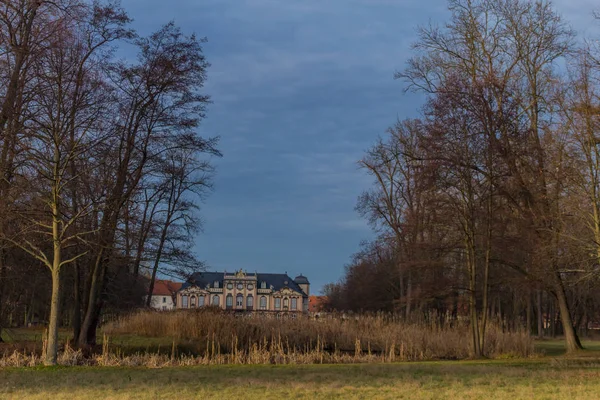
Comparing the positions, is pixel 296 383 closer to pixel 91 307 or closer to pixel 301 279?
pixel 91 307

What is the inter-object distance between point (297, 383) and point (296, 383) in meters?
0.02

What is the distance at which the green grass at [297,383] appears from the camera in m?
8.62

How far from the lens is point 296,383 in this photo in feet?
33.5

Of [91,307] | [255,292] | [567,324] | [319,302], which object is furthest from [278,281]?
[91,307]

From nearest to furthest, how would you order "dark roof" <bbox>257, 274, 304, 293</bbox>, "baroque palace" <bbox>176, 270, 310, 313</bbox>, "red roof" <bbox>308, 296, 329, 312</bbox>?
"red roof" <bbox>308, 296, 329, 312</bbox> < "baroque palace" <bbox>176, 270, 310, 313</bbox> < "dark roof" <bbox>257, 274, 304, 293</bbox>

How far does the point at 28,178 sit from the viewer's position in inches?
591

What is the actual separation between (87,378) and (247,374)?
296 cm

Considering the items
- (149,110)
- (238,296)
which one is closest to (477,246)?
(149,110)

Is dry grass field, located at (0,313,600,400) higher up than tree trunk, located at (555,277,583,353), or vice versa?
tree trunk, located at (555,277,583,353)

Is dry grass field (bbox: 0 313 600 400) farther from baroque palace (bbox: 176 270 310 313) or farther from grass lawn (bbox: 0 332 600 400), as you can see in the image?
baroque palace (bbox: 176 270 310 313)

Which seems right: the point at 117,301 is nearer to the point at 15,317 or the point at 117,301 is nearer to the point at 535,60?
the point at 15,317

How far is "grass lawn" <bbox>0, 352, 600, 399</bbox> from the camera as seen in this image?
8.62 meters

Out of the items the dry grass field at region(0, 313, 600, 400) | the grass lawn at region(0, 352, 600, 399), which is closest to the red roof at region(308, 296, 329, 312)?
the dry grass field at region(0, 313, 600, 400)

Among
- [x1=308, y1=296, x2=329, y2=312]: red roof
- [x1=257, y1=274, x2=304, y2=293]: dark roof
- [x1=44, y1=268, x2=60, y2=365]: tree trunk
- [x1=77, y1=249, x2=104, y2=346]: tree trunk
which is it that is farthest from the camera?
[x1=257, y1=274, x2=304, y2=293]: dark roof
